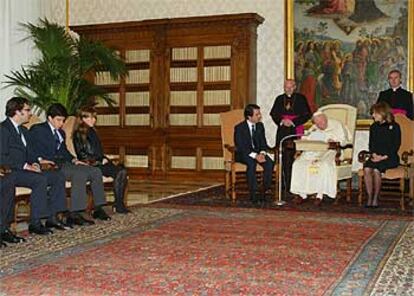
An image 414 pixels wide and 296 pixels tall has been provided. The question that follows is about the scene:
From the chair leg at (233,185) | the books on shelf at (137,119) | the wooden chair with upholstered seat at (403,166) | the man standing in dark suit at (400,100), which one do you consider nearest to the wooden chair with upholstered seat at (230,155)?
the chair leg at (233,185)

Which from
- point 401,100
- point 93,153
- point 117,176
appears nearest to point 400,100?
point 401,100

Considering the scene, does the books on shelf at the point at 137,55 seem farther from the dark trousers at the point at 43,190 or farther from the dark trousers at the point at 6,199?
the dark trousers at the point at 6,199

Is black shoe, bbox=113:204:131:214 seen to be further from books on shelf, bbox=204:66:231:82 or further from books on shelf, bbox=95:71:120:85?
books on shelf, bbox=95:71:120:85

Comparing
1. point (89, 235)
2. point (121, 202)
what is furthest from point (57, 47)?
point (89, 235)

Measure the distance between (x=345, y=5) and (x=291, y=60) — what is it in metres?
1.22

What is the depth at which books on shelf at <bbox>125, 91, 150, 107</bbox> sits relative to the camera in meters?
11.6

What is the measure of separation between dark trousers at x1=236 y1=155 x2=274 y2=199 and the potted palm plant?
7.62 feet

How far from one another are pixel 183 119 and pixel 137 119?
91 centimetres

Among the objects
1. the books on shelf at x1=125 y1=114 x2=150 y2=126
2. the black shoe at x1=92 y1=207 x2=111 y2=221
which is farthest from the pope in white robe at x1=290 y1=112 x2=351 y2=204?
the books on shelf at x1=125 y1=114 x2=150 y2=126

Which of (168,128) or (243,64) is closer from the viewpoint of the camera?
(243,64)

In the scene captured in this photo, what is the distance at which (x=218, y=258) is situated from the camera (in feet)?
15.3

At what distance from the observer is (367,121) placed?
1036 centimetres

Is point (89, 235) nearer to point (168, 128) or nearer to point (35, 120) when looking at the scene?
point (35, 120)

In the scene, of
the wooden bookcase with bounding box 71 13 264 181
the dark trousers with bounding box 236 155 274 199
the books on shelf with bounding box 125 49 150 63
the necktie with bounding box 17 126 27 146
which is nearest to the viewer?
the necktie with bounding box 17 126 27 146
